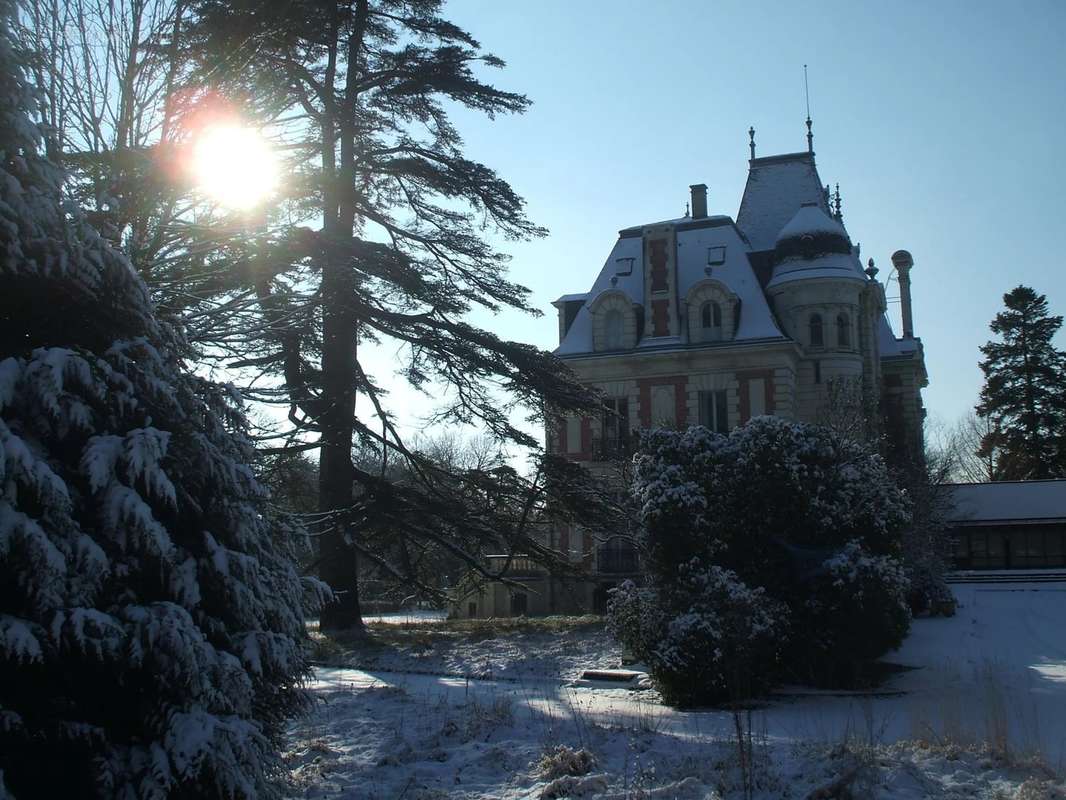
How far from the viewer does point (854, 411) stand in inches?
1106

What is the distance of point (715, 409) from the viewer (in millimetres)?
35500

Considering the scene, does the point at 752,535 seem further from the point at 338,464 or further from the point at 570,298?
the point at 570,298

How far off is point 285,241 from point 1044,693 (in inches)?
397

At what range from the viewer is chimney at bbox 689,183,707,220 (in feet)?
136

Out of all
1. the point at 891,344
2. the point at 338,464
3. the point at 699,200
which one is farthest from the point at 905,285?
the point at 338,464

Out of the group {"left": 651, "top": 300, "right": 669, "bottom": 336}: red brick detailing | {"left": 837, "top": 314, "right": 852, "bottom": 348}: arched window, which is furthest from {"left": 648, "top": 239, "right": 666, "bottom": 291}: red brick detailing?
{"left": 837, "top": 314, "right": 852, "bottom": 348}: arched window

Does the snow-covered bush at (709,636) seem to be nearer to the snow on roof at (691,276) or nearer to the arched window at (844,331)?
the snow on roof at (691,276)

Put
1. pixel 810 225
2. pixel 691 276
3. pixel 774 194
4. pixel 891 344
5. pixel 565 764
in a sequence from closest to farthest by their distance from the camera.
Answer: pixel 565 764 < pixel 810 225 < pixel 691 276 < pixel 774 194 < pixel 891 344

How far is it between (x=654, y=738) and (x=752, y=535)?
4.45 meters

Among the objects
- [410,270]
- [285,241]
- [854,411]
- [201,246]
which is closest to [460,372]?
[410,270]

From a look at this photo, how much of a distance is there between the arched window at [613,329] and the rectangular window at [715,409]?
12.6 ft

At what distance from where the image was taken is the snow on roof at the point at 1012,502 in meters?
35.9

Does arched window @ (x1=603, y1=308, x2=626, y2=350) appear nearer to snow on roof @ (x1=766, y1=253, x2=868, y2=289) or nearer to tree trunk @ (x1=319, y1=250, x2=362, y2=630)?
snow on roof @ (x1=766, y1=253, x2=868, y2=289)

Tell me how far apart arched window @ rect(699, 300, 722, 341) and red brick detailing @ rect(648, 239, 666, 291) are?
6.01 ft
